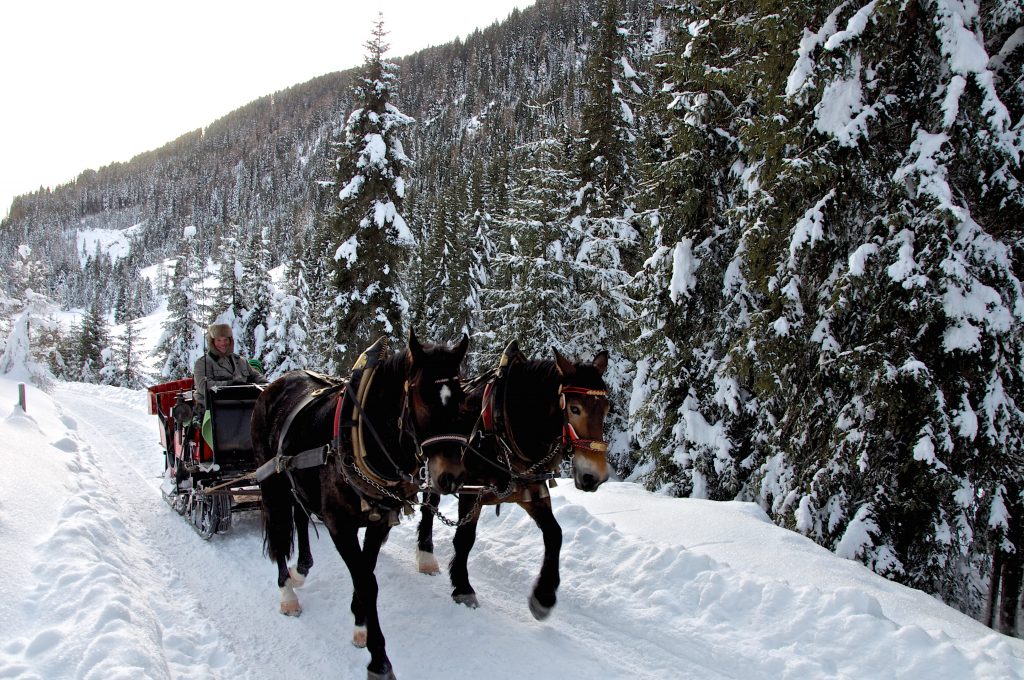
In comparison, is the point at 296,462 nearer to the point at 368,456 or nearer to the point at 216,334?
the point at 368,456

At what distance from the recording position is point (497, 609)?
5.63 m

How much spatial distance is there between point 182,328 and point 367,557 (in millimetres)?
37256

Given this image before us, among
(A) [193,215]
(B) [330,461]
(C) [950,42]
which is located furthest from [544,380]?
(A) [193,215]

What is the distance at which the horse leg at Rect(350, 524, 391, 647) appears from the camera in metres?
4.75

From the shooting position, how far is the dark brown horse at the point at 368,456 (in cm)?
427

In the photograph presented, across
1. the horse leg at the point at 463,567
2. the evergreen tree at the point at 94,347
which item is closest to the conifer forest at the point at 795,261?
the horse leg at the point at 463,567

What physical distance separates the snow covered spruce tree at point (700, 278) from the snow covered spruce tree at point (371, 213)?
1032 centimetres

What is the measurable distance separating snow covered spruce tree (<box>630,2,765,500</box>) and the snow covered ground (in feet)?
14.4

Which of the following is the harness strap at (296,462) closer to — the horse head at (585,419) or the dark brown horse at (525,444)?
A: the dark brown horse at (525,444)

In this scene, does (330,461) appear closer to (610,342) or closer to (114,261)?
(610,342)

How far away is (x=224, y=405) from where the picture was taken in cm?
786

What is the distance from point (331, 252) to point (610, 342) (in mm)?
11638

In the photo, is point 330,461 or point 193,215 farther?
point 193,215

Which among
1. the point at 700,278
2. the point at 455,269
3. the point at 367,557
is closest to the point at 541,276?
the point at 700,278
